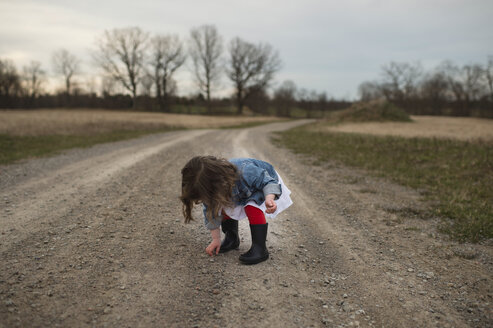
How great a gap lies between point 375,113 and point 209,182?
108ft

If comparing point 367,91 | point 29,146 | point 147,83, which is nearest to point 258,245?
point 29,146

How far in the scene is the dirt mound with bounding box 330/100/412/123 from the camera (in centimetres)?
3133

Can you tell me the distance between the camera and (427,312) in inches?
95.1

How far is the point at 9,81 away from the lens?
48.1 metres

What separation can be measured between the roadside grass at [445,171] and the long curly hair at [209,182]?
128 inches

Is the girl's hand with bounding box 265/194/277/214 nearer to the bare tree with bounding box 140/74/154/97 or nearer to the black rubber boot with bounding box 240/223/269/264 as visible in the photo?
the black rubber boot with bounding box 240/223/269/264

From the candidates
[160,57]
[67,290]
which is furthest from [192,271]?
[160,57]

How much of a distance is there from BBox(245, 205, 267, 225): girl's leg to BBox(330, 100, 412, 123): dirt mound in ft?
102

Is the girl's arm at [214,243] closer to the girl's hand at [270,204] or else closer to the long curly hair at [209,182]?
the long curly hair at [209,182]

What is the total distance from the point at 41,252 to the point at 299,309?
2831mm

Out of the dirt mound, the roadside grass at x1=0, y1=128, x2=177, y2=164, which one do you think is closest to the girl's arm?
the roadside grass at x1=0, y1=128, x2=177, y2=164

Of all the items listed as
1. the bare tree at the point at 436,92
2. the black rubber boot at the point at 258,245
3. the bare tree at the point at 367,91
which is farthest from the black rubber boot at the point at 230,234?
the bare tree at the point at 367,91

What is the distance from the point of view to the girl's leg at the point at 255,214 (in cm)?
313

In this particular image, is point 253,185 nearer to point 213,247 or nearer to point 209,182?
point 209,182
